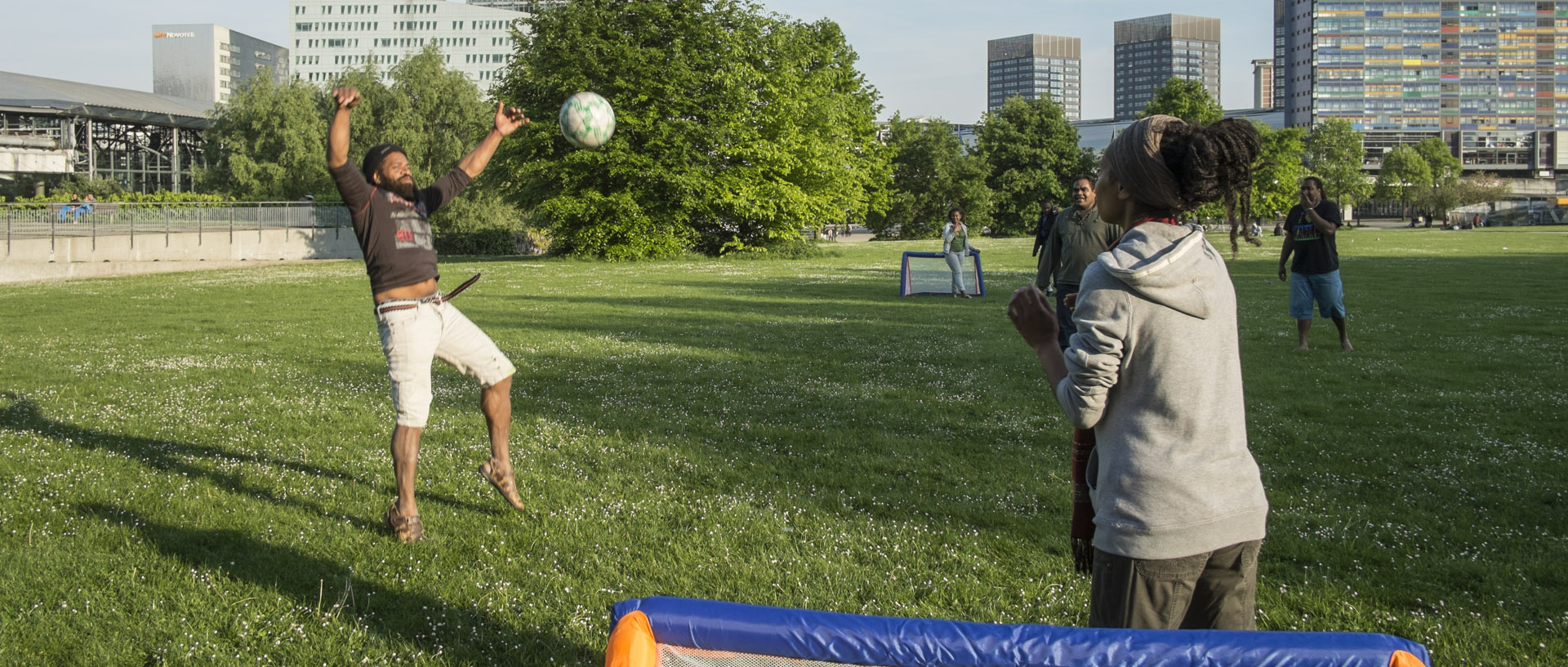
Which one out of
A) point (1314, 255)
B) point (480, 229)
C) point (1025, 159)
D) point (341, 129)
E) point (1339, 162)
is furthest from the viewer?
point (1339, 162)

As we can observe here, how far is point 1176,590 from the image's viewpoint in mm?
2451

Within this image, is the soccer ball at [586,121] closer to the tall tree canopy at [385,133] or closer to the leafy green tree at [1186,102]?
the tall tree canopy at [385,133]

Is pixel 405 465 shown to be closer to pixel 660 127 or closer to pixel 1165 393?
pixel 1165 393

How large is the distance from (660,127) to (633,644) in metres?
37.9

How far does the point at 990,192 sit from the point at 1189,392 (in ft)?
259

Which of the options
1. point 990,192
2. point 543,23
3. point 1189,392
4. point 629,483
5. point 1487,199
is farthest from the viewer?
point 1487,199

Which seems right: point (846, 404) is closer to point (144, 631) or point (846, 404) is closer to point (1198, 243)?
point (144, 631)

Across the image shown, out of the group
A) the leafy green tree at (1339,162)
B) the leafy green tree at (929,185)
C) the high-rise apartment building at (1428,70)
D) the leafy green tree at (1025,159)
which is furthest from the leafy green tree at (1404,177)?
the leafy green tree at (929,185)

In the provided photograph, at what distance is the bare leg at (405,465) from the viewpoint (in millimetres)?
5344

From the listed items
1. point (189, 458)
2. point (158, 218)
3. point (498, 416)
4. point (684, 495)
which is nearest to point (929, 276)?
point (684, 495)

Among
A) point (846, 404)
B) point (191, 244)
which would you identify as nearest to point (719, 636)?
point (846, 404)

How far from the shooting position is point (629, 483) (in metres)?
6.53

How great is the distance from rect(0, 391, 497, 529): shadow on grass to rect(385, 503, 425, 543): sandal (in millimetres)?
312

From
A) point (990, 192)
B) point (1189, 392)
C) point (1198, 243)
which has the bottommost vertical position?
point (1189, 392)
